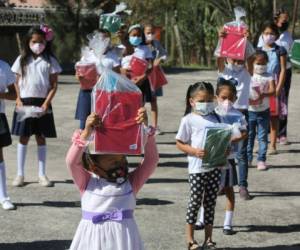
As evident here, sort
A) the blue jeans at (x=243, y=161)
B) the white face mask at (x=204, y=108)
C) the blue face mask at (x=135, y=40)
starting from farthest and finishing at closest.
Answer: the blue face mask at (x=135, y=40) → the blue jeans at (x=243, y=161) → the white face mask at (x=204, y=108)

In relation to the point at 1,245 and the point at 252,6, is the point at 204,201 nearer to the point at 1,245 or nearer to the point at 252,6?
the point at 1,245

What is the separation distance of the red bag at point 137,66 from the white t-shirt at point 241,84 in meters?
2.11

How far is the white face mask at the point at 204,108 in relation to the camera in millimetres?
5582

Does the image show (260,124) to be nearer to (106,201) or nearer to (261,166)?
(261,166)

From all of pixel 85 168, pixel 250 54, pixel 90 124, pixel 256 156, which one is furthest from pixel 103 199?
pixel 256 156

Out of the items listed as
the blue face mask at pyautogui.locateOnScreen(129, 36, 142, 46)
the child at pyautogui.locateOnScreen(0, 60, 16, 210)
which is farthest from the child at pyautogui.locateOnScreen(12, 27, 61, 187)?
the blue face mask at pyautogui.locateOnScreen(129, 36, 142, 46)

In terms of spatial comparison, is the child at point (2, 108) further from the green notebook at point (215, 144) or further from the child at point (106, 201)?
the child at point (106, 201)

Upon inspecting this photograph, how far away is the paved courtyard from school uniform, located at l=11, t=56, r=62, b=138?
603 millimetres

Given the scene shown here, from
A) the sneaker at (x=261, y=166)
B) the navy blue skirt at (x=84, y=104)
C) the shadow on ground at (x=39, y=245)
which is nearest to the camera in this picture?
the shadow on ground at (x=39, y=245)

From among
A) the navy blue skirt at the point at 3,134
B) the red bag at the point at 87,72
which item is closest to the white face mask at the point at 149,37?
the red bag at the point at 87,72

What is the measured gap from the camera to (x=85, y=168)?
163 inches

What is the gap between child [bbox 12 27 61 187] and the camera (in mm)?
7820

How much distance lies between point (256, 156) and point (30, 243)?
181 inches

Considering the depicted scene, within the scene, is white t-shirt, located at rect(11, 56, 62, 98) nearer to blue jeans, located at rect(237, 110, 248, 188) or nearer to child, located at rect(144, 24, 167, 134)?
blue jeans, located at rect(237, 110, 248, 188)
